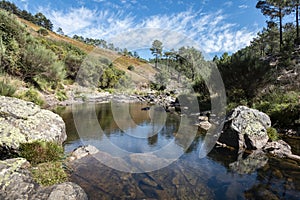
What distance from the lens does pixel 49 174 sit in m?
6.35

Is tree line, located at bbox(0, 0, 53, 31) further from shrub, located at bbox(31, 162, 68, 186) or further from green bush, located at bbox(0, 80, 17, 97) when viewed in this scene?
shrub, located at bbox(31, 162, 68, 186)

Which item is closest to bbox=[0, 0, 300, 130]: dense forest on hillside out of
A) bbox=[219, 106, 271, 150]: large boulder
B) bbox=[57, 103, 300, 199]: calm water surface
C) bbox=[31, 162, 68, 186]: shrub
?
bbox=[219, 106, 271, 150]: large boulder

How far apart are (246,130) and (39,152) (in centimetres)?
1021

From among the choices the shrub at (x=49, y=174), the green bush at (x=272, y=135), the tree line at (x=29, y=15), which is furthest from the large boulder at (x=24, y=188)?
the tree line at (x=29, y=15)

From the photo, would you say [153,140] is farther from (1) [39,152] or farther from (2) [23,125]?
(2) [23,125]

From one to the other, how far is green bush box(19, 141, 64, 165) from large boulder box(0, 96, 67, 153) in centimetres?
31

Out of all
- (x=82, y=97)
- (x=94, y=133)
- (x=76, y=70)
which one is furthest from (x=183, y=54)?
(x=94, y=133)

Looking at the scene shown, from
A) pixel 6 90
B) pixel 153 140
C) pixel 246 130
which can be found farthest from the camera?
pixel 6 90

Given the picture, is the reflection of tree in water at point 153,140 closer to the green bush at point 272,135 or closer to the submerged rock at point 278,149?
the submerged rock at point 278,149

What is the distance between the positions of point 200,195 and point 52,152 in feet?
18.9

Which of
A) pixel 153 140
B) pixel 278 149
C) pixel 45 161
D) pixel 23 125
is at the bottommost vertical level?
pixel 153 140

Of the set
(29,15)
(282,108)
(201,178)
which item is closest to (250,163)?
(201,178)

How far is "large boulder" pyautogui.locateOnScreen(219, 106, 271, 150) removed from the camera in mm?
10781

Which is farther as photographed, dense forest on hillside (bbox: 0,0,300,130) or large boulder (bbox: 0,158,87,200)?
dense forest on hillside (bbox: 0,0,300,130)
